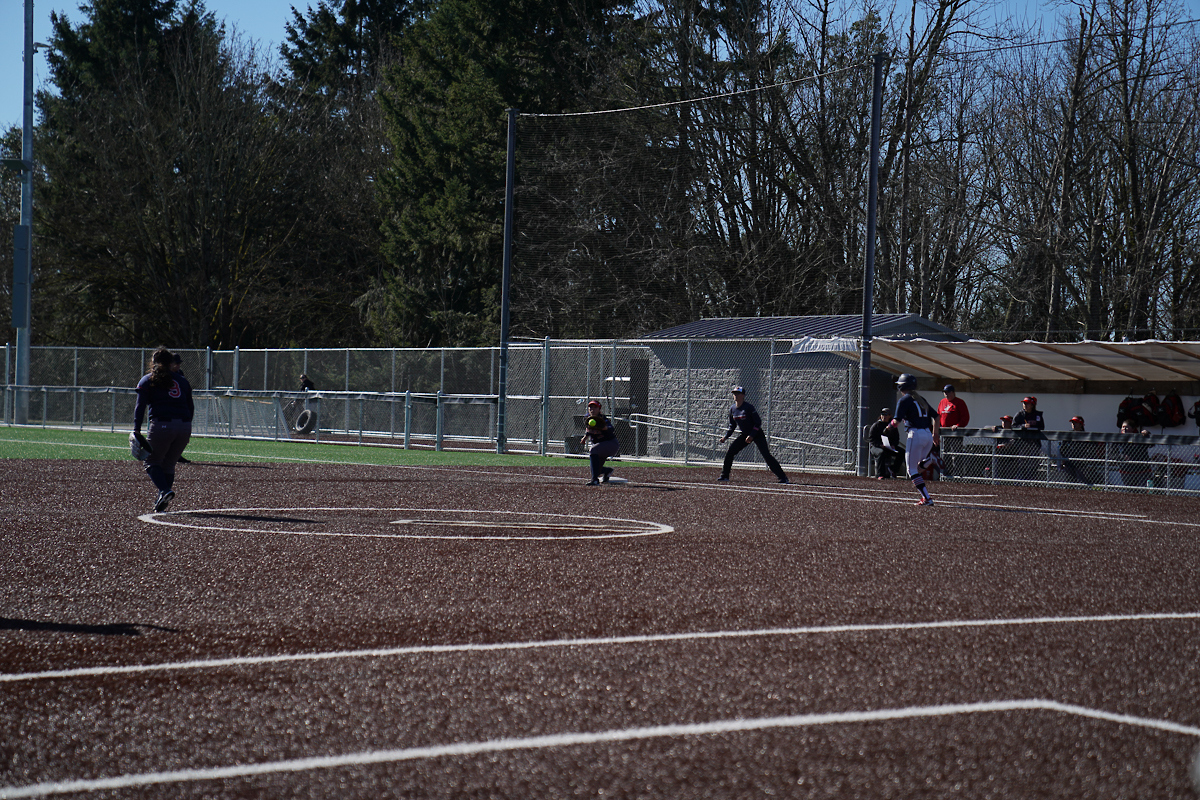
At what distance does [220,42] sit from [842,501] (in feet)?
121

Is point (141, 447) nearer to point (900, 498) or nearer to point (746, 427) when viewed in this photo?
point (746, 427)

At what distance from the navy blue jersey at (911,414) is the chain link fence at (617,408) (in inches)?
238

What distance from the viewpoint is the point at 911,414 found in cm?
1485

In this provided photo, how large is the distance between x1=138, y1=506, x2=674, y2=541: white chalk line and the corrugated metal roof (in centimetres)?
1207

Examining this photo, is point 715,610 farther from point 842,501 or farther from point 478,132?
point 478,132

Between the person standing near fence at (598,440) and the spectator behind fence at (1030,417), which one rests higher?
the spectator behind fence at (1030,417)

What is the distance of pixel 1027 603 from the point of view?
7.85 m

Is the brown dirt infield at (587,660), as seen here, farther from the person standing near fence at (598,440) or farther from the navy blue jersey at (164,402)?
the person standing near fence at (598,440)

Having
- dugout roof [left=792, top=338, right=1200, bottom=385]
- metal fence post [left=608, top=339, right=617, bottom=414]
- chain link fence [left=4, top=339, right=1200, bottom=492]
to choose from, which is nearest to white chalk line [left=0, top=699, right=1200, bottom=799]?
chain link fence [left=4, top=339, right=1200, bottom=492]

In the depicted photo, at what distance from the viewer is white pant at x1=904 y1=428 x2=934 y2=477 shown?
593 inches

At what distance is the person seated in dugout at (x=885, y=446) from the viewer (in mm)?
21031

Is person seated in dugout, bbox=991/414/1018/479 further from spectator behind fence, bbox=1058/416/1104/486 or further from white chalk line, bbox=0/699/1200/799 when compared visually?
white chalk line, bbox=0/699/1200/799

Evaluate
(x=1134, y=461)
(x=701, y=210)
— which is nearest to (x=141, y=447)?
(x=1134, y=461)

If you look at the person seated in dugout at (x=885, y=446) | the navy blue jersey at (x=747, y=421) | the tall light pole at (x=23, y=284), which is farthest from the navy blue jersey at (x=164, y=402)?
the tall light pole at (x=23, y=284)
